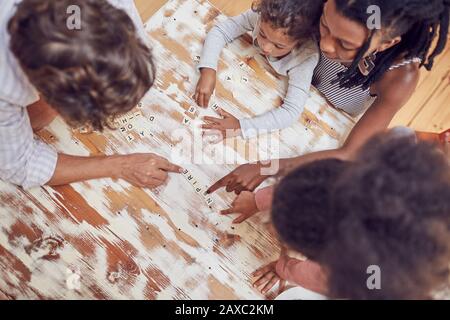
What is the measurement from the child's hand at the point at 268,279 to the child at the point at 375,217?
0.25 meters

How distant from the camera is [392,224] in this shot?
2.24 ft

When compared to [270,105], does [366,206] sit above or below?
above

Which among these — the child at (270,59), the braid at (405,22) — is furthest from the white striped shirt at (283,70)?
the braid at (405,22)

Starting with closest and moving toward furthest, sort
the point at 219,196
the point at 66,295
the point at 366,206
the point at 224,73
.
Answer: the point at 366,206
the point at 66,295
the point at 219,196
the point at 224,73

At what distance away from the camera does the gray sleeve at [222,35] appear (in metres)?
1.19

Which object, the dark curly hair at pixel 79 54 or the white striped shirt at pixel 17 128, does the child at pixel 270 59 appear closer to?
the white striped shirt at pixel 17 128

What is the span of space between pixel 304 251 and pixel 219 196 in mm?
344

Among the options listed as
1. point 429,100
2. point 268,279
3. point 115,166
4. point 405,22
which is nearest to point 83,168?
point 115,166

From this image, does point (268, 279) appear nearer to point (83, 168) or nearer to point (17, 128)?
point (83, 168)

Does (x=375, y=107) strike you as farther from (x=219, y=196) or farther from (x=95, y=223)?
(x=95, y=223)

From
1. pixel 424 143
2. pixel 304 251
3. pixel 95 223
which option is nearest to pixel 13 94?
pixel 95 223

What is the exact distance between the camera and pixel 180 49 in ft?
4.07

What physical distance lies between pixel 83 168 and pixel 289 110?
1.68ft

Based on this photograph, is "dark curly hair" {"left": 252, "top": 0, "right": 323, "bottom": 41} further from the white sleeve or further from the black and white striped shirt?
the white sleeve
